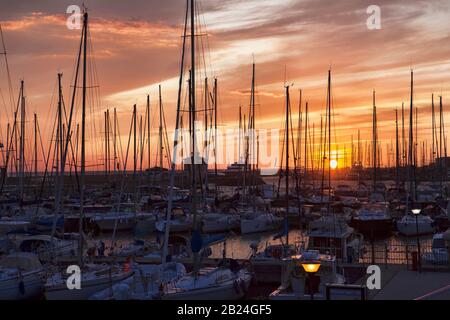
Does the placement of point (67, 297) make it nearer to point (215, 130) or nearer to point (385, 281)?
point (385, 281)

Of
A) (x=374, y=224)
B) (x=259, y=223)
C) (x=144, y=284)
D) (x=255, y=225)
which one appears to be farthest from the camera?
(x=259, y=223)

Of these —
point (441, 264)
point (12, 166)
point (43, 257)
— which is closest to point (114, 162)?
point (12, 166)

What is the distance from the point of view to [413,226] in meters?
44.8

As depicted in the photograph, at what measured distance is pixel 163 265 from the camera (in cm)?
2300

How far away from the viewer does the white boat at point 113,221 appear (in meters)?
50.8

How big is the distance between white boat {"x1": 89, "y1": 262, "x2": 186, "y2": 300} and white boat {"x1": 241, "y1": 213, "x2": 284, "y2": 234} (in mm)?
24989

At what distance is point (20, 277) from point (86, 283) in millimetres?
2883

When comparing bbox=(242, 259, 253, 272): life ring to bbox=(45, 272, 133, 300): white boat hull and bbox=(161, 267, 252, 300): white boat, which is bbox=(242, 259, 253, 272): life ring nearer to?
bbox=(161, 267, 252, 300): white boat

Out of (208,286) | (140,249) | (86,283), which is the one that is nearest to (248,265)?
(208,286)

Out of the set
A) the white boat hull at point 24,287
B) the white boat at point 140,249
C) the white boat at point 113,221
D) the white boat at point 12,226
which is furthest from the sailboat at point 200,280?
the white boat at point 113,221

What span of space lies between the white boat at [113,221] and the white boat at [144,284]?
27352mm

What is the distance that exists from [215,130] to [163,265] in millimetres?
29710

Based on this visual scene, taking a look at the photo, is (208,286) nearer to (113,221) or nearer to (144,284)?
(144,284)
